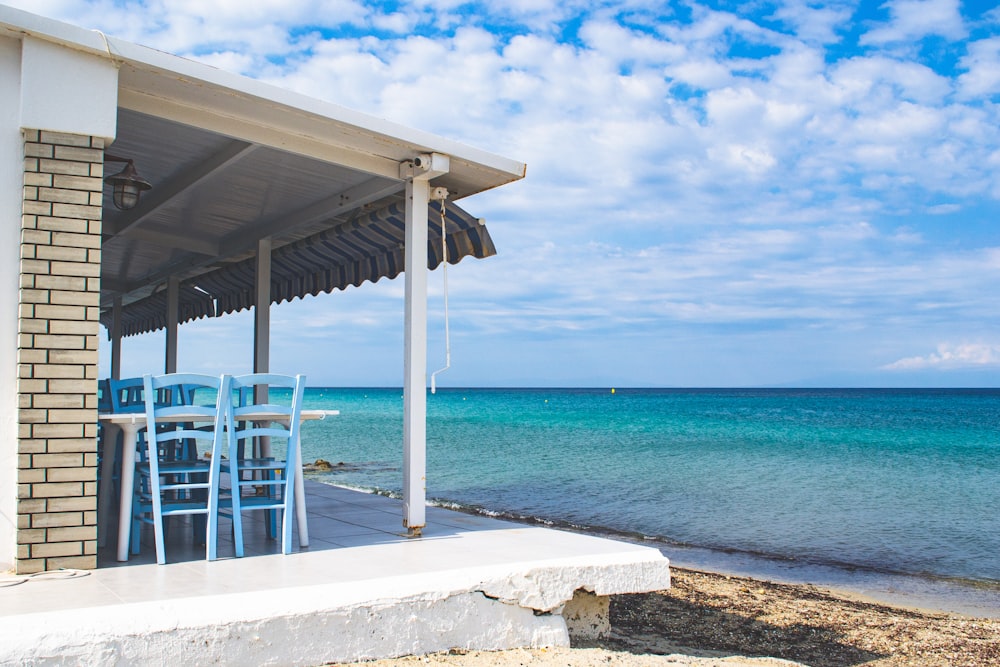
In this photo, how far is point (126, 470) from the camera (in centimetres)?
407

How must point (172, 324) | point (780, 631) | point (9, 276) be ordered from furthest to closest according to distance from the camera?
point (172, 324)
point (780, 631)
point (9, 276)

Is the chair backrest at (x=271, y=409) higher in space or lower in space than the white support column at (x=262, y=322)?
lower

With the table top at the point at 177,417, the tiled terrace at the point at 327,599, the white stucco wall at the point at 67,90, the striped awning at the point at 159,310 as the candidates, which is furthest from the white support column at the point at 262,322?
the white stucco wall at the point at 67,90

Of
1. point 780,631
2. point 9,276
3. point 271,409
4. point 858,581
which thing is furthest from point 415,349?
point 858,581

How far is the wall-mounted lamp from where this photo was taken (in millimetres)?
5383

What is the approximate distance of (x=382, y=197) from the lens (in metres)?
5.84

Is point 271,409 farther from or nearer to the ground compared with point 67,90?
→ nearer to the ground

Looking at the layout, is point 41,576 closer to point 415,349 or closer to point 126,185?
point 415,349

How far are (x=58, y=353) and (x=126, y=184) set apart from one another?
6.94 ft

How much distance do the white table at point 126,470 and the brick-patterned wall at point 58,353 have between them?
0.89 feet

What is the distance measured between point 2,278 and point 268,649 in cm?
212

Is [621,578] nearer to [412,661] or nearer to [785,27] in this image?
[412,661]

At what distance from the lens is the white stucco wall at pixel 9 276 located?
3.62m

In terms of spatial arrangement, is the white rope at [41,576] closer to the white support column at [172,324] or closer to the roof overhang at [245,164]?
the roof overhang at [245,164]
